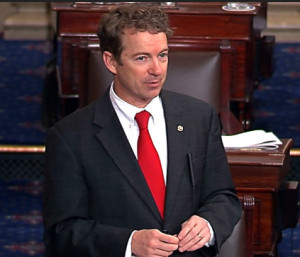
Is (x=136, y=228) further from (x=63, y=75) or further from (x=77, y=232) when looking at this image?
(x=63, y=75)

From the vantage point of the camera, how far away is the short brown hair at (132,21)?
9.27 ft

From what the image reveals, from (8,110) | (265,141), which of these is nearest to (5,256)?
(265,141)

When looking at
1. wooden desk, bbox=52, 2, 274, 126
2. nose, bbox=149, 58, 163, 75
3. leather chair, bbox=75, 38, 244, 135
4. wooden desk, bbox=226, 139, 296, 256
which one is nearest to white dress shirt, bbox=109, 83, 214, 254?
nose, bbox=149, 58, 163, 75

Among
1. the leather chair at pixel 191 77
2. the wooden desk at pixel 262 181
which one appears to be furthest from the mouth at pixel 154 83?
the leather chair at pixel 191 77

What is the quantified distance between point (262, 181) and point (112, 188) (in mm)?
1327

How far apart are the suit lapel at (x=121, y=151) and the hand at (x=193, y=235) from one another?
10cm

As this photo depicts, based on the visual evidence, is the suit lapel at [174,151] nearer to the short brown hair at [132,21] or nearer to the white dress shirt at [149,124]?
the white dress shirt at [149,124]

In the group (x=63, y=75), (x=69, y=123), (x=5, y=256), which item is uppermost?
(x=69, y=123)

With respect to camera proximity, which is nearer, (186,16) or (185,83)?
(185,83)

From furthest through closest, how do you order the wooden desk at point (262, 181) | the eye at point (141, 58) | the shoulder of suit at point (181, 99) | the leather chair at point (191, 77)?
the leather chair at point (191, 77) < the wooden desk at point (262, 181) < the shoulder of suit at point (181, 99) < the eye at point (141, 58)

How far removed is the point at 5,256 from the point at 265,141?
1.45 metres

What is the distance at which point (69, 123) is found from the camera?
2.91 meters

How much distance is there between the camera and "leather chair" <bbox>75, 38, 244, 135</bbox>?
15.4ft

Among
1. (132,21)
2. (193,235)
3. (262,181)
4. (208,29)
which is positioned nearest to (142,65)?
(132,21)
